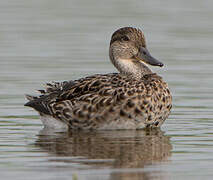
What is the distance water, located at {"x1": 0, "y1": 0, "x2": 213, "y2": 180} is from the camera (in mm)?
→ 10727

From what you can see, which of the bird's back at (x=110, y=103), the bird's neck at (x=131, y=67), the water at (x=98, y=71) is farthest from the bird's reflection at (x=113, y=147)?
the bird's neck at (x=131, y=67)

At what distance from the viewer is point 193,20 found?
1011 inches

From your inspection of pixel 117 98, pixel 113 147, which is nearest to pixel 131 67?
pixel 117 98

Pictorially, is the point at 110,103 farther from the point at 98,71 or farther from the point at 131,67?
the point at 98,71

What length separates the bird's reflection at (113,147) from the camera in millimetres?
10969

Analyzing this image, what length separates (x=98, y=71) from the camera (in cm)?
1845

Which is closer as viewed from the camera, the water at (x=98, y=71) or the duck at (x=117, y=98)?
the water at (x=98, y=71)

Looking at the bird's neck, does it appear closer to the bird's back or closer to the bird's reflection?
the bird's back

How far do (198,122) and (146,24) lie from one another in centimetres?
1119

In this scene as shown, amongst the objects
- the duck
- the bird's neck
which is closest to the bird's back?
the duck

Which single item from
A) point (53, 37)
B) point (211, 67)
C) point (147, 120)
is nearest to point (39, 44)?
point (53, 37)

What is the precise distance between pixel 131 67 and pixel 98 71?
4184 mm

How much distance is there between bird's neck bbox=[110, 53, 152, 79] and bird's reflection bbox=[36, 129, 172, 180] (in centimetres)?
109

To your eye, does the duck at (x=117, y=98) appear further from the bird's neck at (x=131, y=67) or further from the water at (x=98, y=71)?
the water at (x=98, y=71)
